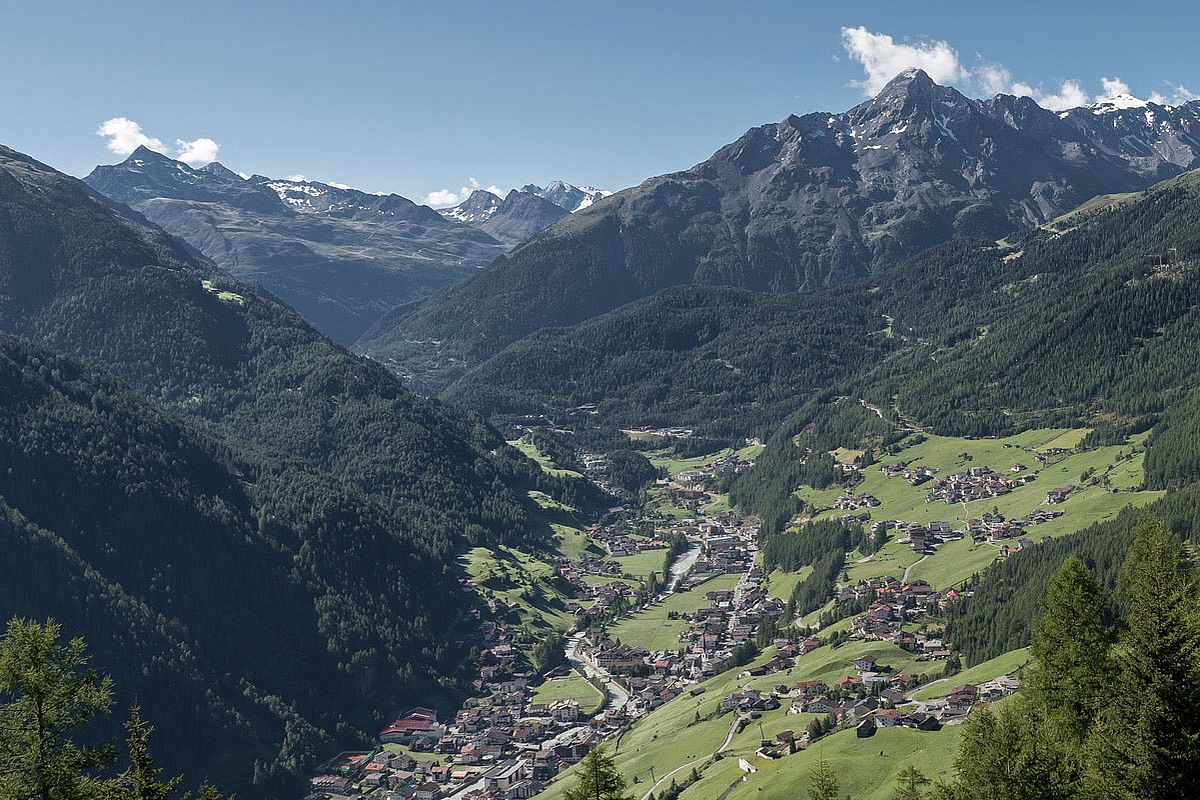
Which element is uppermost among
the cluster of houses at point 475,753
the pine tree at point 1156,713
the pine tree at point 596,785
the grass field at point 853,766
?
the pine tree at point 1156,713

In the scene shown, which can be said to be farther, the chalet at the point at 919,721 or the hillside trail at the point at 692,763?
the hillside trail at the point at 692,763

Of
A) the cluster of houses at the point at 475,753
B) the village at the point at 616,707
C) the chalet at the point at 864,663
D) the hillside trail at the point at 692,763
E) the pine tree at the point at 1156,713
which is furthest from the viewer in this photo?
the cluster of houses at the point at 475,753

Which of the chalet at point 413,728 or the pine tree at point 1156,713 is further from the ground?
the pine tree at point 1156,713

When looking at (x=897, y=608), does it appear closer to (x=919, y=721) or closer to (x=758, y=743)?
(x=758, y=743)

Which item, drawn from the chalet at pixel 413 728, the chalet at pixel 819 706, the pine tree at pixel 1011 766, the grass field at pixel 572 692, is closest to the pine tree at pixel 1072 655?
the pine tree at pixel 1011 766

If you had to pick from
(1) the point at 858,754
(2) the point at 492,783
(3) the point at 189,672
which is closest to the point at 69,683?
(1) the point at 858,754

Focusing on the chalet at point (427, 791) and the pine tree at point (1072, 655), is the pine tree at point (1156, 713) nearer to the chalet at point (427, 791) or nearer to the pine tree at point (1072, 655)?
the pine tree at point (1072, 655)
